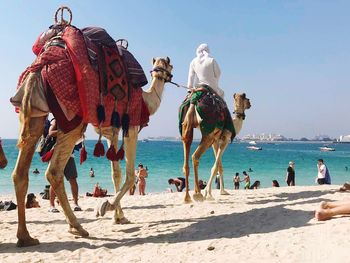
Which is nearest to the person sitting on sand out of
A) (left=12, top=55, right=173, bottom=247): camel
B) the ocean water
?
(left=12, top=55, right=173, bottom=247): camel

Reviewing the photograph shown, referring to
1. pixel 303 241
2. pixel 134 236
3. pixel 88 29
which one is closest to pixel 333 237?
pixel 303 241

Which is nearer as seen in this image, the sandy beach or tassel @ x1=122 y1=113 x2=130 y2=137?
the sandy beach

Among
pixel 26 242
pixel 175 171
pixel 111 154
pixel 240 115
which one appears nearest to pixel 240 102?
pixel 240 115

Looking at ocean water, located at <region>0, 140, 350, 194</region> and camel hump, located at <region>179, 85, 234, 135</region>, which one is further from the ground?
camel hump, located at <region>179, 85, 234, 135</region>

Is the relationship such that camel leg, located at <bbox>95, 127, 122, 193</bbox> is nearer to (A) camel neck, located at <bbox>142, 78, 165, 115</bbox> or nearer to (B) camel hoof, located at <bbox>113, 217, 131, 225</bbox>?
(B) camel hoof, located at <bbox>113, 217, 131, 225</bbox>

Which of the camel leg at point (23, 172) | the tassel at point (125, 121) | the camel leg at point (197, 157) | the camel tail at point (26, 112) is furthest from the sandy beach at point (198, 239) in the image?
the tassel at point (125, 121)

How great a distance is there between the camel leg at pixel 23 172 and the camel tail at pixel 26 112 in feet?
0.20

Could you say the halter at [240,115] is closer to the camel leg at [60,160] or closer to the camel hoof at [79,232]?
the camel leg at [60,160]

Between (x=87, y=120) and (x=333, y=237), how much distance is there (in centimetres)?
364

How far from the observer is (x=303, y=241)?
4828mm

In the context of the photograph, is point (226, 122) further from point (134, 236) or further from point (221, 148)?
point (134, 236)

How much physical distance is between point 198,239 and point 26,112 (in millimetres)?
2962

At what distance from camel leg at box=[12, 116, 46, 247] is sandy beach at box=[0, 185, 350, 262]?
7.8 inches

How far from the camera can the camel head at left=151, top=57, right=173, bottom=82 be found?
777 centimetres
